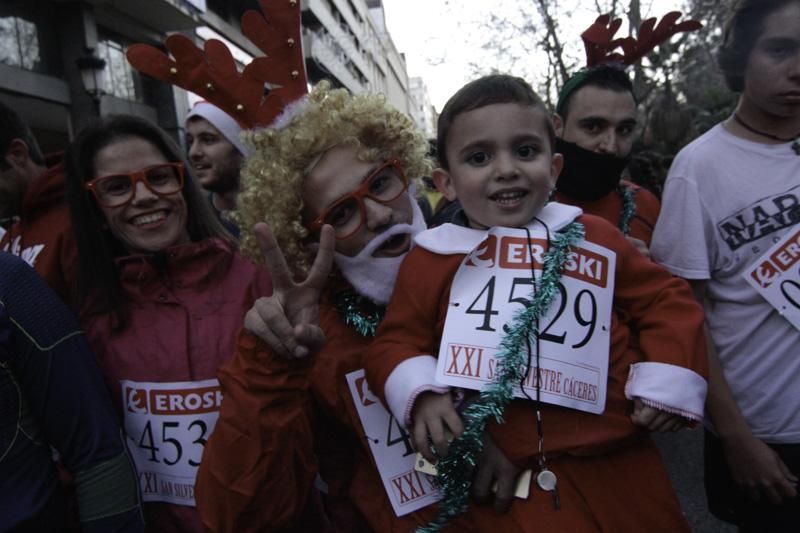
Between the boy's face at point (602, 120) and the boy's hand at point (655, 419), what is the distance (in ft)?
4.28

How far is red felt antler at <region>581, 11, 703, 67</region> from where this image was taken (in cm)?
258

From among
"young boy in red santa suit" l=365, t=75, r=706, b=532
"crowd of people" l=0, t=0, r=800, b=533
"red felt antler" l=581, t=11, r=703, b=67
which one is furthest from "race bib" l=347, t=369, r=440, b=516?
"red felt antler" l=581, t=11, r=703, b=67

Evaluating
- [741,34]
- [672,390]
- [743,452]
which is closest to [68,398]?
[672,390]

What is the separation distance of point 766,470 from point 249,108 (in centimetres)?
194

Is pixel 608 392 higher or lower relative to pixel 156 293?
lower

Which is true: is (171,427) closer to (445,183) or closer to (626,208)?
(445,183)

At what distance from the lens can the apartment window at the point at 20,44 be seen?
9.99 m

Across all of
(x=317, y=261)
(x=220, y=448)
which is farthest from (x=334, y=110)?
(x=220, y=448)

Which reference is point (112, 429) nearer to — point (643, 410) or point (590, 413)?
point (590, 413)

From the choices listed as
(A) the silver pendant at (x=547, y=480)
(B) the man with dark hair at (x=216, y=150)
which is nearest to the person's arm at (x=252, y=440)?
(A) the silver pendant at (x=547, y=480)

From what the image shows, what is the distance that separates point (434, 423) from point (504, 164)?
708 millimetres

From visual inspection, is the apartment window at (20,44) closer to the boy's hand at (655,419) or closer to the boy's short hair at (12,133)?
the boy's short hair at (12,133)

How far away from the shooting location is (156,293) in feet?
6.23

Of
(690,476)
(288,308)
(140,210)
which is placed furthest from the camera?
(690,476)
